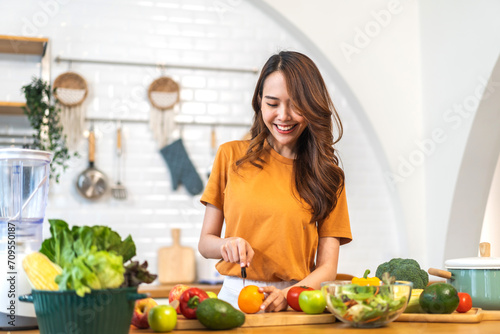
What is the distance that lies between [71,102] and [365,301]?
310 centimetres

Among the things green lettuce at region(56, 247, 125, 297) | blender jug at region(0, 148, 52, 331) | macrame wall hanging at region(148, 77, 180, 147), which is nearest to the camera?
green lettuce at region(56, 247, 125, 297)

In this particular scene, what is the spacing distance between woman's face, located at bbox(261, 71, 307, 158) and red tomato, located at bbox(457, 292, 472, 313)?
0.76 metres

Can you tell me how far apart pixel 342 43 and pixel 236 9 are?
2.71 ft

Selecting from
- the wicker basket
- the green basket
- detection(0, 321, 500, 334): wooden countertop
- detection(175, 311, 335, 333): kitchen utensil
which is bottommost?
detection(0, 321, 500, 334): wooden countertop

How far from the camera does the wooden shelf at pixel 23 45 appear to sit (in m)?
3.93

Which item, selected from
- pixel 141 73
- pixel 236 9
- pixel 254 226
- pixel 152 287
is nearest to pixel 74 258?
pixel 254 226

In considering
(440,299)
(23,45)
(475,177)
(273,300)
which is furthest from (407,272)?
(23,45)

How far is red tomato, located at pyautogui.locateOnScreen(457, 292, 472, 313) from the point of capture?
5.96 feet

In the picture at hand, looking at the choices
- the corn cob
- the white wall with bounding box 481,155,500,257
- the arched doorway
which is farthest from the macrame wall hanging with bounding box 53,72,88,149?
the white wall with bounding box 481,155,500,257

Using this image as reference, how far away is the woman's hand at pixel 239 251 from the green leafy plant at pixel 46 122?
2311 mm

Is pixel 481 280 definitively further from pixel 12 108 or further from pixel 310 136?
pixel 12 108

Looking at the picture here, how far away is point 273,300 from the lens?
1779 millimetres

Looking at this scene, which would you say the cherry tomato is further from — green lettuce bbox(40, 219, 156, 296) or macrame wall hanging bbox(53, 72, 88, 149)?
macrame wall hanging bbox(53, 72, 88, 149)

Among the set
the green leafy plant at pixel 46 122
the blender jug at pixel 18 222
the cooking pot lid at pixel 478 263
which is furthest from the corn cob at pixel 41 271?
the green leafy plant at pixel 46 122
